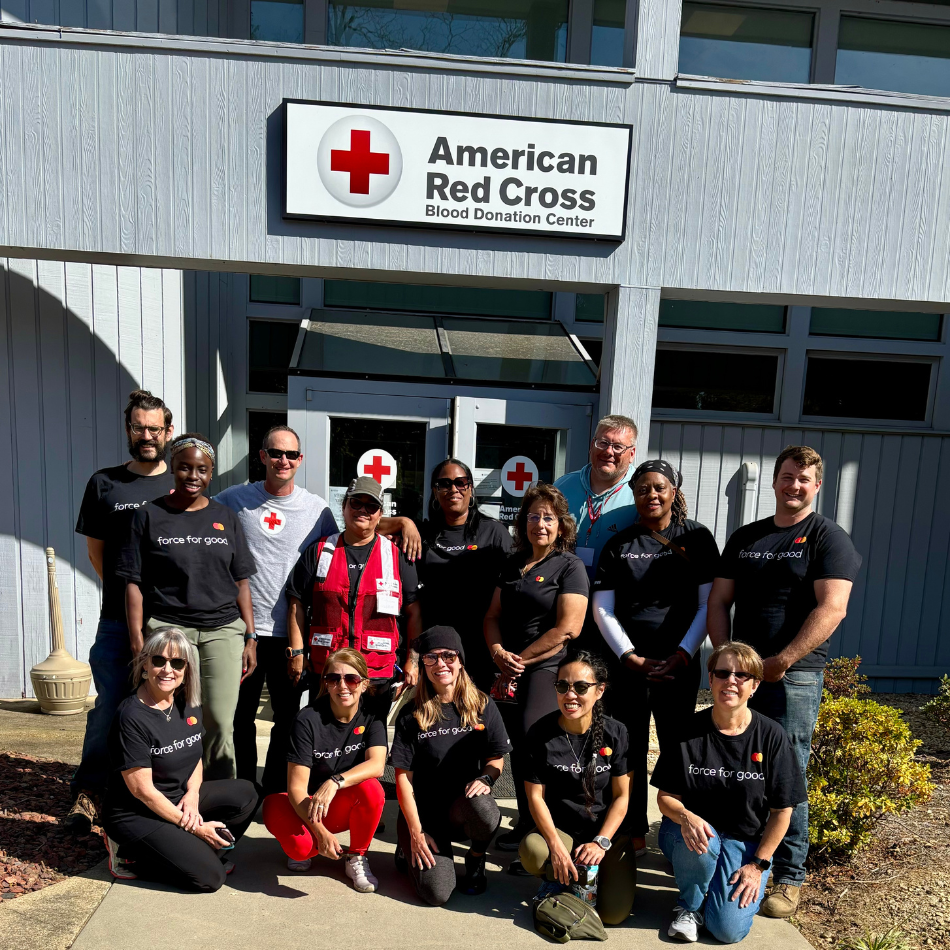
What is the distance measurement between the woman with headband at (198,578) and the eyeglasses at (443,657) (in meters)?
0.98

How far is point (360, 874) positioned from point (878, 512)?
16.3 ft

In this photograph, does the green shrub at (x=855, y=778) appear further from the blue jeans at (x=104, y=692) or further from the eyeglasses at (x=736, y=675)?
the blue jeans at (x=104, y=692)

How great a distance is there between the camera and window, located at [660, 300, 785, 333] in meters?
7.32

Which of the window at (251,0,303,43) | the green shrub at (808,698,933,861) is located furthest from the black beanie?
the window at (251,0,303,43)

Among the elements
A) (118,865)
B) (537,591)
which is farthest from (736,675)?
(118,865)

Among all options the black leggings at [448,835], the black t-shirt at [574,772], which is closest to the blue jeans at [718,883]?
the black t-shirt at [574,772]

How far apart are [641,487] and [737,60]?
5.38 metres

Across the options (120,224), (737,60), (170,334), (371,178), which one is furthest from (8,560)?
(737,60)

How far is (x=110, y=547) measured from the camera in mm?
3725

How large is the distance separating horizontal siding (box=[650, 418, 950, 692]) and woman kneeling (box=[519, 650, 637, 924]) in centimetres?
305

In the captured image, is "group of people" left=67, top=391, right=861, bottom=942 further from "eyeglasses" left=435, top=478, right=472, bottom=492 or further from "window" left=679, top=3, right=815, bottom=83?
"window" left=679, top=3, right=815, bottom=83

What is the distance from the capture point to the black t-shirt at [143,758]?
3.21 m

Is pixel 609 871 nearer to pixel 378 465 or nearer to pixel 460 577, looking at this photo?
pixel 460 577

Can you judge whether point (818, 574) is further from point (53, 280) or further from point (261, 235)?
point (53, 280)
